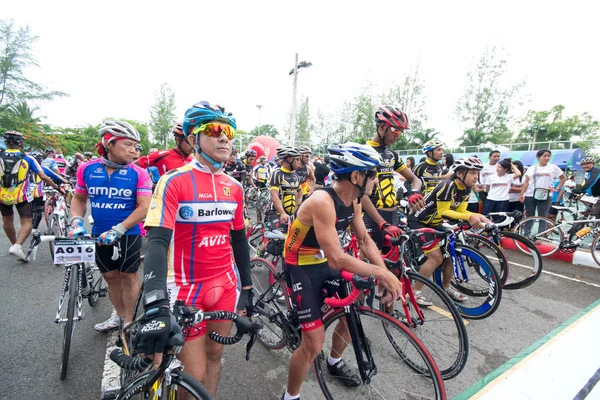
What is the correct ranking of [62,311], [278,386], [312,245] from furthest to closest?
[62,311]
[278,386]
[312,245]

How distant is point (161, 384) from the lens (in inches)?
54.5

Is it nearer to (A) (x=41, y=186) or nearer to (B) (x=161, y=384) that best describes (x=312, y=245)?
(B) (x=161, y=384)

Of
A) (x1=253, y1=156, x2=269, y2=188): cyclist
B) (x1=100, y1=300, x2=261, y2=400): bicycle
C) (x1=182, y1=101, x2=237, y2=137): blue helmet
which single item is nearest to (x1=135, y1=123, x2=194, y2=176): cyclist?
(x1=182, y1=101, x2=237, y2=137): blue helmet

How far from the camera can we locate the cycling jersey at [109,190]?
2703 millimetres

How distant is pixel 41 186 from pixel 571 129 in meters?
59.7

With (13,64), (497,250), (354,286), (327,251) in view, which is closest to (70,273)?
(327,251)

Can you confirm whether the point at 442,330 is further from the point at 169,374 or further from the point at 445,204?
the point at 169,374

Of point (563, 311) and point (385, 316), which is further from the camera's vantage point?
point (563, 311)

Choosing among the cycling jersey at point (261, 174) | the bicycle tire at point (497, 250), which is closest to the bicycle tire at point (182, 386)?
the bicycle tire at point (497, 250)

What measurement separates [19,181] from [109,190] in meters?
4.03

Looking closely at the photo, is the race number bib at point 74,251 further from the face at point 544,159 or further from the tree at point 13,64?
the tree at point 13,64

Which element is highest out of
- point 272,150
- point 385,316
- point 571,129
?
point 571,129

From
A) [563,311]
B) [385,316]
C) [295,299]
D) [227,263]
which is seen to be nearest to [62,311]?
[227,263]

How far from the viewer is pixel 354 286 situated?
1.95 metres
